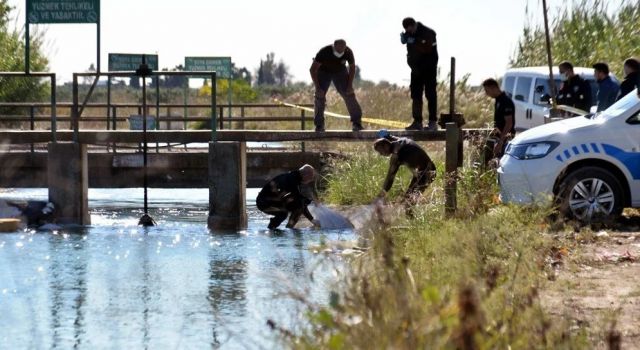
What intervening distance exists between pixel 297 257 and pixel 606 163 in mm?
3433

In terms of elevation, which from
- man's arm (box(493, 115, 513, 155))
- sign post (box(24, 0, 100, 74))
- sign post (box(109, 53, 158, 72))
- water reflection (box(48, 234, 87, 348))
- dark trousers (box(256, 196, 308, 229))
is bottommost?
water reflection (box(48, 234, 87, 348))

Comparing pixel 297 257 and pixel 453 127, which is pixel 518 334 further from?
pixel 453 127

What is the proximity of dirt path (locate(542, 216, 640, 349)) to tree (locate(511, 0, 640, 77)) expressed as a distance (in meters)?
14.0

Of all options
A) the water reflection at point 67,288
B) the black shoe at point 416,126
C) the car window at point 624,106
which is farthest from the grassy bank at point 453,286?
the water reflection at point 67,288

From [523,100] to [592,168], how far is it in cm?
946

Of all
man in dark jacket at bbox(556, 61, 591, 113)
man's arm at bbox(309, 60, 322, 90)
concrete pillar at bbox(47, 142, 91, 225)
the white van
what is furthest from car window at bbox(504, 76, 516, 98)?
concrete pillar at bbox(47, 142, 91, 225)

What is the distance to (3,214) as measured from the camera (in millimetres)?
21375

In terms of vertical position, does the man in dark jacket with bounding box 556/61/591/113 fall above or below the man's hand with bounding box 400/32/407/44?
below

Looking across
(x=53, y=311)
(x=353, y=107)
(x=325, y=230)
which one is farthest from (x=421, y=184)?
(x=53, y=311)

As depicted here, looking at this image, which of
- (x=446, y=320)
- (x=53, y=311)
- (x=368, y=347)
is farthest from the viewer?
(x=53, y=311)

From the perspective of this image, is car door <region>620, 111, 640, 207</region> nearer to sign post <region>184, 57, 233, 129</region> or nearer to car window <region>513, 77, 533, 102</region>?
car window <region>513, 77, 533, 102</region>

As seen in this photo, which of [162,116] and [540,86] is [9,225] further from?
[162,116]

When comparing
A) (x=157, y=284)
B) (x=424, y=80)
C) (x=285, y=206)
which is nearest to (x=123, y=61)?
(x=285, y=206)

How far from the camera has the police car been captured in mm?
14539
